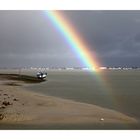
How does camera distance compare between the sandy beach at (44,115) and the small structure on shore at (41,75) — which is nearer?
the sandy beach at (44,115)

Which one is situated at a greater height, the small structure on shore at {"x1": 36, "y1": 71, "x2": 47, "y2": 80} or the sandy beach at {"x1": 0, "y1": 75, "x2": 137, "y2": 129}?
the small structure on shore at {"x1": 36, "y1": 71, "x2": 47, "y2": 80}

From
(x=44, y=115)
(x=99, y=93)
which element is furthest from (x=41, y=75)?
(x=44, y=115)

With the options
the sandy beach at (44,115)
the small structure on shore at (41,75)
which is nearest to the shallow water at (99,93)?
the sandy beach at (44,115)

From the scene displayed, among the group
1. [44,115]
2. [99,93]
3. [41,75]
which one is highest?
[41,75]

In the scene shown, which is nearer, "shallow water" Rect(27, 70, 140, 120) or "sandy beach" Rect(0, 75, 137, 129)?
"sandy beach" Rect(0, 75, 137, 129)

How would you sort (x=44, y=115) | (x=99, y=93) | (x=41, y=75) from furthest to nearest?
(x=41, y=75)
(x=99, y=93)
(x=44, y=115)

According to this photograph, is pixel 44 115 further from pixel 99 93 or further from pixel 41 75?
pixel 41 75

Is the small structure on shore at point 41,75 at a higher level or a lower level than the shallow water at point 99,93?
higher

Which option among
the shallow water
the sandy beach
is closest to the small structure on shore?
the shallow water

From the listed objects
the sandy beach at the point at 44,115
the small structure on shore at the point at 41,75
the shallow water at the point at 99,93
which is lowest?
the sandy beach at the point at 44,115

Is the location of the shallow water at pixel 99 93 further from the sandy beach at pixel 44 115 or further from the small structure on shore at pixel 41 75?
the small structure on shore at pixel 41 75

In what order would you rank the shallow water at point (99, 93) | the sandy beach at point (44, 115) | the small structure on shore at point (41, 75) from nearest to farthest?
the sandy beach at point (44, 115), the shallow water at point (99, 93), the small structure on shore at point (41, 75)

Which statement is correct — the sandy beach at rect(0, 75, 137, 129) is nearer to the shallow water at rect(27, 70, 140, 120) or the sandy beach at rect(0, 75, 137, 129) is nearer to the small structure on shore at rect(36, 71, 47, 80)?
the shallow water at rect(27, 70, 140, 120)
